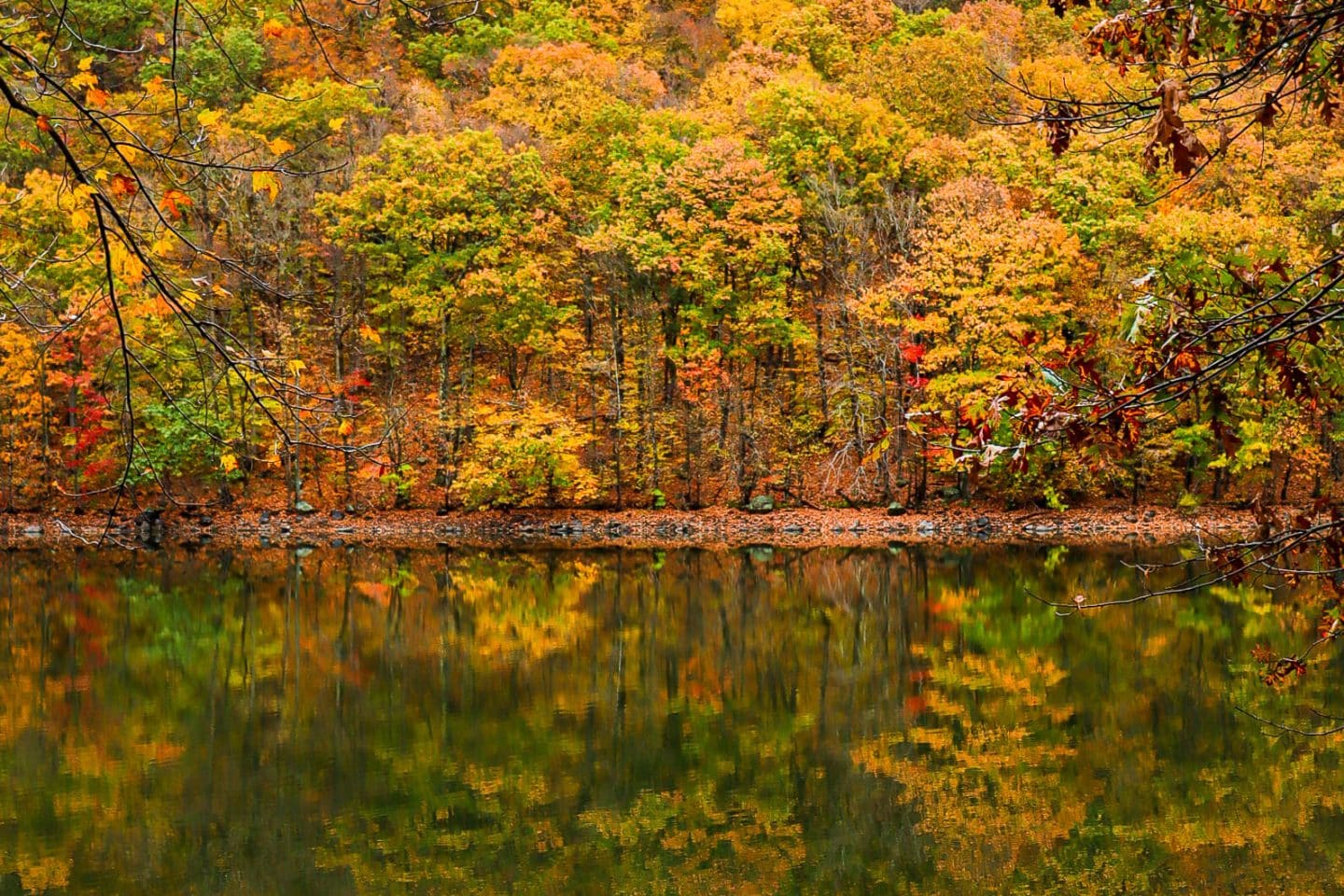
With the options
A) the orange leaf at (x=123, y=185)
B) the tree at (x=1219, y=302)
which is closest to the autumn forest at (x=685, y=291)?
the orange leaf at (x=123, y=185)

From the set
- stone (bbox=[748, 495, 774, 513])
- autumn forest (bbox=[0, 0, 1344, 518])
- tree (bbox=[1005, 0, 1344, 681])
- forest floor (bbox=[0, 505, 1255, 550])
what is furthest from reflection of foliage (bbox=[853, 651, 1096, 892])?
stone (bbox=[748, 495, 774, 513])

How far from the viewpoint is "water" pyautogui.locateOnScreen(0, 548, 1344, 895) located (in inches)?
345

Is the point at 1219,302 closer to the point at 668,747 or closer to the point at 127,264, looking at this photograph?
the point at 127,264

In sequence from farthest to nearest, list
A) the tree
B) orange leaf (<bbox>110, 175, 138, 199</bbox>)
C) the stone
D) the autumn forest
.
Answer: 1. the stone
2. the autumn forest
3. orange leaf (<bbox>110, 175, 138, 199</bbox>)
4. the tree

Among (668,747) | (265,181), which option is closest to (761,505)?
(668,747)

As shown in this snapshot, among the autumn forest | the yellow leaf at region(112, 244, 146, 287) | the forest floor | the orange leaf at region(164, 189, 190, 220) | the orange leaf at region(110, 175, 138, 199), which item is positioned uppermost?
the autumn forest

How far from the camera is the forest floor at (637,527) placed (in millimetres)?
29969

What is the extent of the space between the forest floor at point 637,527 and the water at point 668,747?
9048mm

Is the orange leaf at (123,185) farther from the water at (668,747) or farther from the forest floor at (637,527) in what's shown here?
the forest floor at (637,527)

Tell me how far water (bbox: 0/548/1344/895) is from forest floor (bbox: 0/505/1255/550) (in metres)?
9.05

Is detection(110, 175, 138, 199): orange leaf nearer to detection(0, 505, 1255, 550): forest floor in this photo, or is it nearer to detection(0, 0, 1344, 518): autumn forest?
detection(0, 0, 1344, 518): autumn forest

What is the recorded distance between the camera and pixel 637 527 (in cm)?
3262

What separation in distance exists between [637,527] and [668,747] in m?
20.8

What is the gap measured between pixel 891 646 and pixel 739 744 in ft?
16.1
